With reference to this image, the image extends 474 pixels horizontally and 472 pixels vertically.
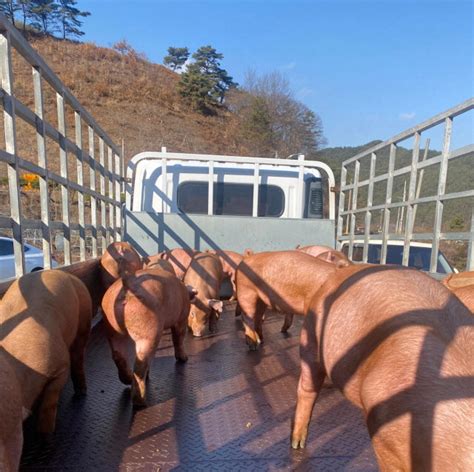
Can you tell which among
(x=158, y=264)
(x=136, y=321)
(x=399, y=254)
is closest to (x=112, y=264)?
(x=158, y=264)

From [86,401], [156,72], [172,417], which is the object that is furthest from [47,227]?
[156,72]

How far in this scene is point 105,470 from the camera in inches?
84.3

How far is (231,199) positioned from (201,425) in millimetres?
4349

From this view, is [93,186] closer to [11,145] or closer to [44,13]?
[11,145]

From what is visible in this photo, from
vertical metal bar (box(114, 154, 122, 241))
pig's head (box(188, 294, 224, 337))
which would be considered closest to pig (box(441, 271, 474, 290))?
pig's head (box(188, 294, 224, 337))

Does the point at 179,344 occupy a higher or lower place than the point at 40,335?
lower

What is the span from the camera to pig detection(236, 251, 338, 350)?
383 centimetres

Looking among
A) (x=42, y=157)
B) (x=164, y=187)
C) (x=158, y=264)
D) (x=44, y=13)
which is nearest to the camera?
(x=42, y=157)

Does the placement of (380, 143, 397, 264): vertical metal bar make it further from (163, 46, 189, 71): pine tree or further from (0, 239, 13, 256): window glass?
(163, 46, 189, 71): pine tree

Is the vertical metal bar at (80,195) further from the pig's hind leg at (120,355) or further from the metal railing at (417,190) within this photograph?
the metal railing at (417,190)

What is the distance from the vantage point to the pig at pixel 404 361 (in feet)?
4.58

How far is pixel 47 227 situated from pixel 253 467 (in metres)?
2.25

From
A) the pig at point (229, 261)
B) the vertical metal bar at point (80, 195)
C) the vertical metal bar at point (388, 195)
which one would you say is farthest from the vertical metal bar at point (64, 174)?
the vertical metal bar at point (388, 195)

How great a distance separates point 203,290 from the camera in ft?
15.9
